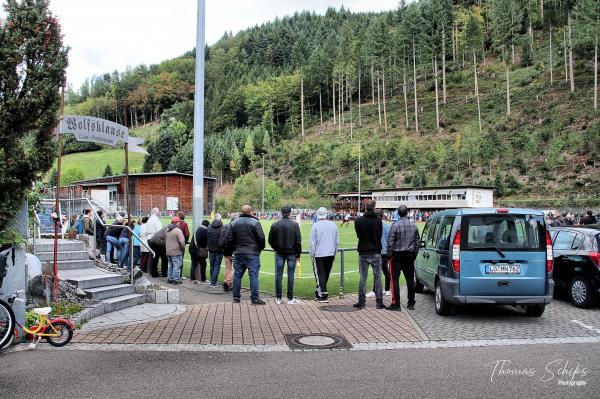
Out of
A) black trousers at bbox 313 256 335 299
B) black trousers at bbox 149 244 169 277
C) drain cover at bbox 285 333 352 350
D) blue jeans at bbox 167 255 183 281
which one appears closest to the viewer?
drain cover at bbox 285 333 352 350

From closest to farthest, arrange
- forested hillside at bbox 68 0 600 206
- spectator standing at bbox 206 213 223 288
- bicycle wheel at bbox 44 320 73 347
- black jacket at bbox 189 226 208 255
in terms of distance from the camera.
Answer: bicycle wheel at bbox 44 320 73 347 < spectator standing at bbox 206 213 223 288 < black jacket at bbox 189 226 208 255 < forested hillside at bbox 68 0 600 206

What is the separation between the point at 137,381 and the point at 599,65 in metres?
90.0

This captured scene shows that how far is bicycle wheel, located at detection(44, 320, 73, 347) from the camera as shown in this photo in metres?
6.41

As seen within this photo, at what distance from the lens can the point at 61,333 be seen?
652cm

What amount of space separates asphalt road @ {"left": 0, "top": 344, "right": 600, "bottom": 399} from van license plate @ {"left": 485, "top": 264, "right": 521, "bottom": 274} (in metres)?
1.61

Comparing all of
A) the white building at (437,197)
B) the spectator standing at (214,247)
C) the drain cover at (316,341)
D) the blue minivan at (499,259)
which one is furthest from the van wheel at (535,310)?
the white building at (437,197)

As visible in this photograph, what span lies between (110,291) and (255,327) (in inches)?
121

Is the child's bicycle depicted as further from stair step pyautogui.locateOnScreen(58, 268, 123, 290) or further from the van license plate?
the van license plate

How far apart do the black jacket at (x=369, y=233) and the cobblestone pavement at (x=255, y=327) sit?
112cm

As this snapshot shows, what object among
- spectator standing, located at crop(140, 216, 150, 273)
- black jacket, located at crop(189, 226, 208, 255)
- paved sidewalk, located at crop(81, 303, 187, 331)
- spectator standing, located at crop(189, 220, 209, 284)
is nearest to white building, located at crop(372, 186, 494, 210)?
spectator standing, located at crop(140, 216, 150, 273)

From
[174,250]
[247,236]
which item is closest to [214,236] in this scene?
[174,250]

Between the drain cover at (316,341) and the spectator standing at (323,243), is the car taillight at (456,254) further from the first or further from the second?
the spectator standing at (323,243)

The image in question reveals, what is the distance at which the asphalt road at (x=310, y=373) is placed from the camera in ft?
15.6

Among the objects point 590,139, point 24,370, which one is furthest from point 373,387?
point 590,139
